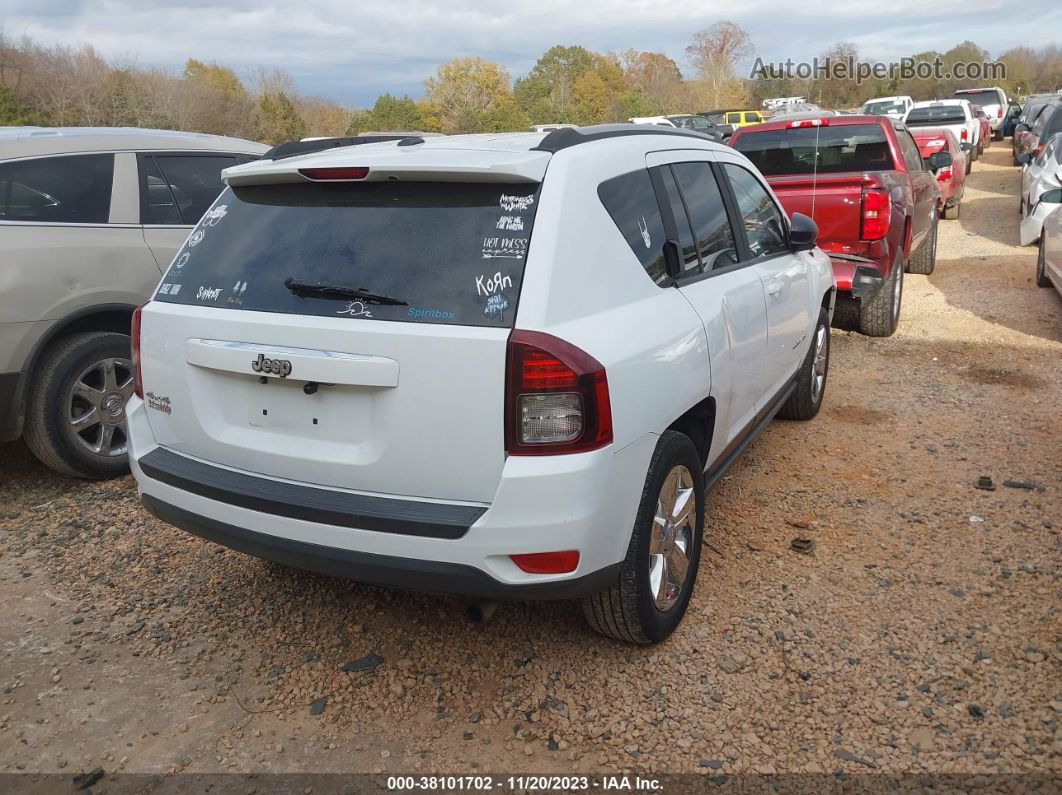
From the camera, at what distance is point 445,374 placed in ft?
7.85

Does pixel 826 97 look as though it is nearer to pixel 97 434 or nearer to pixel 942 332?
pixel 942 332

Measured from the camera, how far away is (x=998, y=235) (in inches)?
521

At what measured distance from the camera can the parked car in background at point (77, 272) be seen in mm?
4320

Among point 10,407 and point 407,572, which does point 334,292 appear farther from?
point 10,407

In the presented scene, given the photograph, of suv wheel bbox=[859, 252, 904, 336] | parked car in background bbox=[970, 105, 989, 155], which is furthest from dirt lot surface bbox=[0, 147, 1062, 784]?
parked car in background bbox=[970, 105, 989, 155]

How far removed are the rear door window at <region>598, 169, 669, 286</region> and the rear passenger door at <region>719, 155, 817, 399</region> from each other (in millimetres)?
963

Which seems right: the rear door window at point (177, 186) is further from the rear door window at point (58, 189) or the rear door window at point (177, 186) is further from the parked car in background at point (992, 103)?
the parked car in background at point (992, 103)

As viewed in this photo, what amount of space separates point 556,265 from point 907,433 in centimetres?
367

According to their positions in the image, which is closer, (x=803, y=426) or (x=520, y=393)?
(x=520, y=393)

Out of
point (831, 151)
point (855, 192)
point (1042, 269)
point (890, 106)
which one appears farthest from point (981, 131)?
point (855, 192)

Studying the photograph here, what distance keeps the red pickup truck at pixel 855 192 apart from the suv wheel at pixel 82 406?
5.35 meters

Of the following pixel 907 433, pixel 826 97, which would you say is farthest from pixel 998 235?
pixel 826 97

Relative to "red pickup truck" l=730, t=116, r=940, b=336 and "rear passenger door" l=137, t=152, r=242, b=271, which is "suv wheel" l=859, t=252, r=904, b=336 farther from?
"rear passenger door" l=137, t=152, r=242, b=271

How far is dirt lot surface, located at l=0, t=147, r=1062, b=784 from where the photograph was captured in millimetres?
2625
